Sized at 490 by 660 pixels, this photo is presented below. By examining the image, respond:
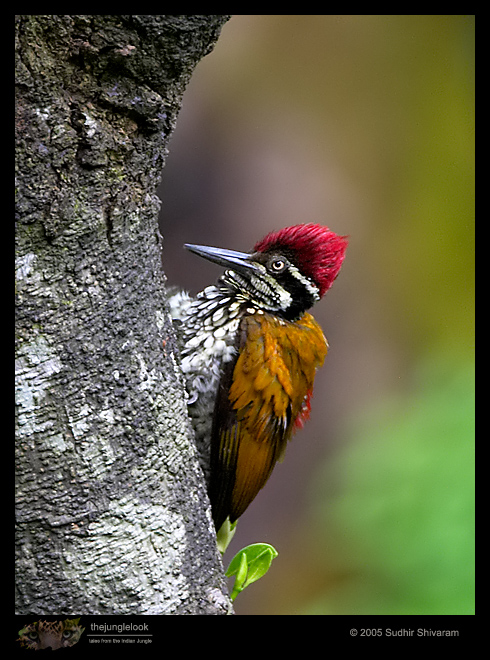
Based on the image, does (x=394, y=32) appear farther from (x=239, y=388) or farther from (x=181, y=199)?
(x=239, y=388)

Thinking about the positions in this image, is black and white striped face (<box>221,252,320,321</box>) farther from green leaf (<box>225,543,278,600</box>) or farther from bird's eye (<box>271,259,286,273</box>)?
green leaf (<box>225,543,278,600</box>)

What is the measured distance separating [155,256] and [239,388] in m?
0.82

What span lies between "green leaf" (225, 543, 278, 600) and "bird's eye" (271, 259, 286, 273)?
0.94 meters

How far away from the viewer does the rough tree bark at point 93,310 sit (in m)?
1.29

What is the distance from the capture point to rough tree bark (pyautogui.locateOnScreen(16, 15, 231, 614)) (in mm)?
1287

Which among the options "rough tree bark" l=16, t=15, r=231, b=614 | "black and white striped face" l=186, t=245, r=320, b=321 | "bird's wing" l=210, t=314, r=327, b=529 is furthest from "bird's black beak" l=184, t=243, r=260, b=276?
"rough tree bark" l=16, t=15, r=231, b=614

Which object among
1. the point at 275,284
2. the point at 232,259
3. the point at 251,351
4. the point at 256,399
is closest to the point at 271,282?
the point at 275,284

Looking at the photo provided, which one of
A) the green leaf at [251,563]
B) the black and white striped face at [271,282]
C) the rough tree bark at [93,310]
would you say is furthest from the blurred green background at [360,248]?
the rough tree bark at [93,310]

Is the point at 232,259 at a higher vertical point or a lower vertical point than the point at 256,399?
higher

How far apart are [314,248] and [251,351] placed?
0.44 metres

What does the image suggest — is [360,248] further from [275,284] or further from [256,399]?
[256,399]

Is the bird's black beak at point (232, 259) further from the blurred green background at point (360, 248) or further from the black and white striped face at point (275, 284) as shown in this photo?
the blurred green background at point (360, 248)

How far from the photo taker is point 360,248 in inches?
173

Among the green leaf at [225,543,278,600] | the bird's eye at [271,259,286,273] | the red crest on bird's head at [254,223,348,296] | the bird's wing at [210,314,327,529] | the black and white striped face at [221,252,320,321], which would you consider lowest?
the green leaf at [225,543,278,600]
